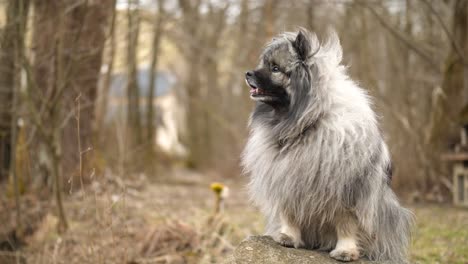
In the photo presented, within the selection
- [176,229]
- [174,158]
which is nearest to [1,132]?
[176,229]

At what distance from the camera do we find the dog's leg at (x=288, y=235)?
3.82 meters

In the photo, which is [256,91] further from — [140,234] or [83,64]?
[83,64]

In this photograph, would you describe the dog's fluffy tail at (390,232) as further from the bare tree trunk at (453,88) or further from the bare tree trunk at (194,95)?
the bare tree trunk at (194,95)

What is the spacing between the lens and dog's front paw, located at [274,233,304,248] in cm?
381

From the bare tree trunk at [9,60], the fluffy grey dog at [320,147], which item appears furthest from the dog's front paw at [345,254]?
the bare tree trunk at [9,60]

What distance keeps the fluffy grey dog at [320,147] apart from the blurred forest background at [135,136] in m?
0.81

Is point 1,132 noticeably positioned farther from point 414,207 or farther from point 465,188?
point 465,188

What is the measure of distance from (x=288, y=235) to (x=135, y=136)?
11482 mm

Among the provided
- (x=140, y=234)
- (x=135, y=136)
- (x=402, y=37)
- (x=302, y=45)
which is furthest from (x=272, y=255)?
(x=135, y=136)

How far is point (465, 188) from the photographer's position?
856 centimetres

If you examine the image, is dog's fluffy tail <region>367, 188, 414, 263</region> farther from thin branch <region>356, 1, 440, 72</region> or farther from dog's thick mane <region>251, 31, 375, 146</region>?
thin branch <region>356, 1, 440, 72</region>

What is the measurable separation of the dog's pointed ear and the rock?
128cm

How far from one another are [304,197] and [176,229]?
10.0ft

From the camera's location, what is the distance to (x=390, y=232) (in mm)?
3877
